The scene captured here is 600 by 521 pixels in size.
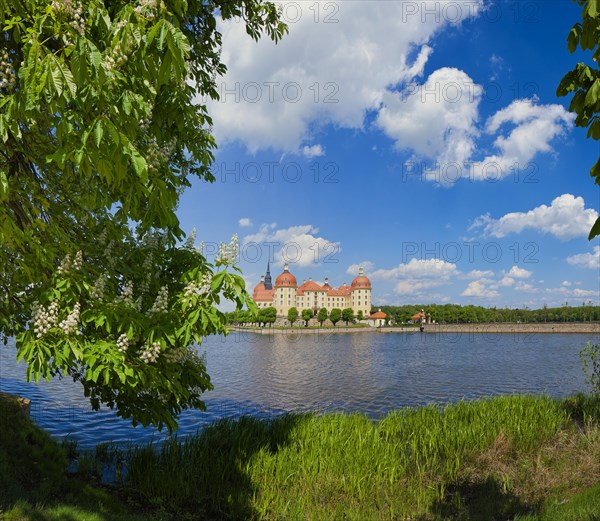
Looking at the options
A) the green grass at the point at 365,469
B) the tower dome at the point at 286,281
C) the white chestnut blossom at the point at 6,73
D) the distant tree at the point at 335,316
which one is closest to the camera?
the white chestnut blossom at the point at 6,73

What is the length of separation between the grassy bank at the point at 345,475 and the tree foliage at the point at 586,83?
22.6 ft

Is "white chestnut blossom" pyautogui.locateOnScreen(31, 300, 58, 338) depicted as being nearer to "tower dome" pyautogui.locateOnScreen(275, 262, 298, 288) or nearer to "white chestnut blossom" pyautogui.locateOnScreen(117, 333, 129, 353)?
"white chestnut blossom" pyautogui.locateOnScreen(117, 333, 129, 353)

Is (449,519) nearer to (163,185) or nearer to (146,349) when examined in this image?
(146,349)

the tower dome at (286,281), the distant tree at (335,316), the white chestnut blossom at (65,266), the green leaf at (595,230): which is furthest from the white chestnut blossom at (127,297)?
the tower dome at (286,281)

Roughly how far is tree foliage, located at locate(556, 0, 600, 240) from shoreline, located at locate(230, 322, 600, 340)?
447ft

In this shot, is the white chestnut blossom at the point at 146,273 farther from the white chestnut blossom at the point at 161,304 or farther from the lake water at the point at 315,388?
the lake water at the point at 315,388

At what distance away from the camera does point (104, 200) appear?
556cm

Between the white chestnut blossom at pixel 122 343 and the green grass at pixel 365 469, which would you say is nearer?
the white chestnut blossom at pixel 122 343

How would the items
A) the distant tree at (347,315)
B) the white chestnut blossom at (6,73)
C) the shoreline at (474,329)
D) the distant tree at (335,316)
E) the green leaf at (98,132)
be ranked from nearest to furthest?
the green leaf at (98,132), the white chestnut blossom at (6,73), the shoreline at (474,329), the distant tree at (335,316), the distant tree at (347,315)

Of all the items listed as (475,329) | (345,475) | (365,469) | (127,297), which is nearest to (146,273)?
(127,297)

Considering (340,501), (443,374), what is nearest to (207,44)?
(340,501)

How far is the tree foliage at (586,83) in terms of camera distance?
3729 millimetres

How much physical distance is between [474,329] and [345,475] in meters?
153

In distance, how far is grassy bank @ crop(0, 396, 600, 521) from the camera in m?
9.49
